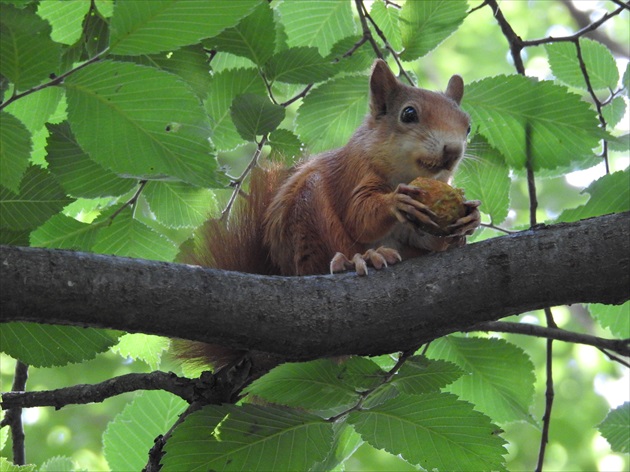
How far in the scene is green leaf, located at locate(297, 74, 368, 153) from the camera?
2.44 metres

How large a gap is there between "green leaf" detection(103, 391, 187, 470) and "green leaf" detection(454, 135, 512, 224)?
1.06m

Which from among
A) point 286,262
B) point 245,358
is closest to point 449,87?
point 286,262

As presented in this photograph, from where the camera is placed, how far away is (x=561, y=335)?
213 centimetres

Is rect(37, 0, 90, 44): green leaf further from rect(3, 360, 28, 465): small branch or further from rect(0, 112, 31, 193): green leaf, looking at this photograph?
rect(3, 360, 28, 465): small branch

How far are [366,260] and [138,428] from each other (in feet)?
2.71

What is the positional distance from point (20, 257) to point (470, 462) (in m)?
1.01

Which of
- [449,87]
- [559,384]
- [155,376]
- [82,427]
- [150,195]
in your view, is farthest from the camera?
[559,384]

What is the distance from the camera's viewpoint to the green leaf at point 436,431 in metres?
1.70

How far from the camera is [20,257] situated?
4.50 feet

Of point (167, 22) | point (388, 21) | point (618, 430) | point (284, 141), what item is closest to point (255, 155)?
point (284, 141)

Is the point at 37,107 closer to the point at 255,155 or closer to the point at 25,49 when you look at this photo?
the point at 255,155

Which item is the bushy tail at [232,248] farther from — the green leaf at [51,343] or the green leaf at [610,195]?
the green leaf at [610,195]

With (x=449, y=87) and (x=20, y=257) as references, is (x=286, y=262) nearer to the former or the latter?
(x=449, y=87)

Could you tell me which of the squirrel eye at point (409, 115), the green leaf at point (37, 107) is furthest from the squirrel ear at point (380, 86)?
the green leaf at point (37, 107)
